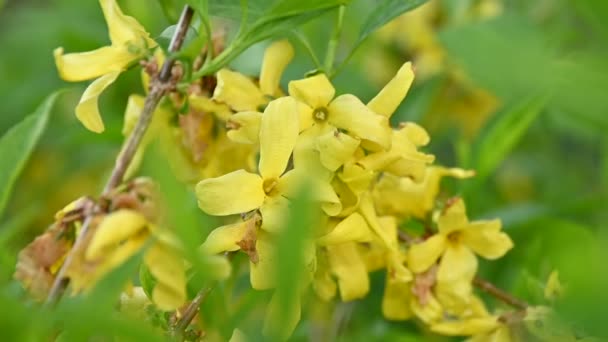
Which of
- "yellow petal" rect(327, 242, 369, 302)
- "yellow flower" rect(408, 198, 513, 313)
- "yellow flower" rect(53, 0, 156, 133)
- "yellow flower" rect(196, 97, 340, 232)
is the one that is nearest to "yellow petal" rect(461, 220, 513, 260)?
"yellow flower" rect(408, 198, 513, 313)

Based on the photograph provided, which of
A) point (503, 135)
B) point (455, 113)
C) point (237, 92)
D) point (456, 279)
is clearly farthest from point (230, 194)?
point (455, 113)

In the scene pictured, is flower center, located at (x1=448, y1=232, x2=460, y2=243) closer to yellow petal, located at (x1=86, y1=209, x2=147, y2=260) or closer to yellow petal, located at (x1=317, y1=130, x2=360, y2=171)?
yellow petal, located at (x1=317, y1=130, x2=360, y2=171)

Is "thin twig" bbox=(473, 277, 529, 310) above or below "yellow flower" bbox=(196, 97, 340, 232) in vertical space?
below

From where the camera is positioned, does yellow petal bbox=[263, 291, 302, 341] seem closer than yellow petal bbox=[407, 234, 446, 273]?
Yes

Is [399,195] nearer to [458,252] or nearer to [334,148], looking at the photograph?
[458,252]

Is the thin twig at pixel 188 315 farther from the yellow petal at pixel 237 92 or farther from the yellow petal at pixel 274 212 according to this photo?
the yellow petal at pixel 237 92

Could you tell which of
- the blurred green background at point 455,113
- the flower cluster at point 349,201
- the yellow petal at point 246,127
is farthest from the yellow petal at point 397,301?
→ the yellow petal at point 246,127

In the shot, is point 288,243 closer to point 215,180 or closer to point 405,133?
point 215,180
